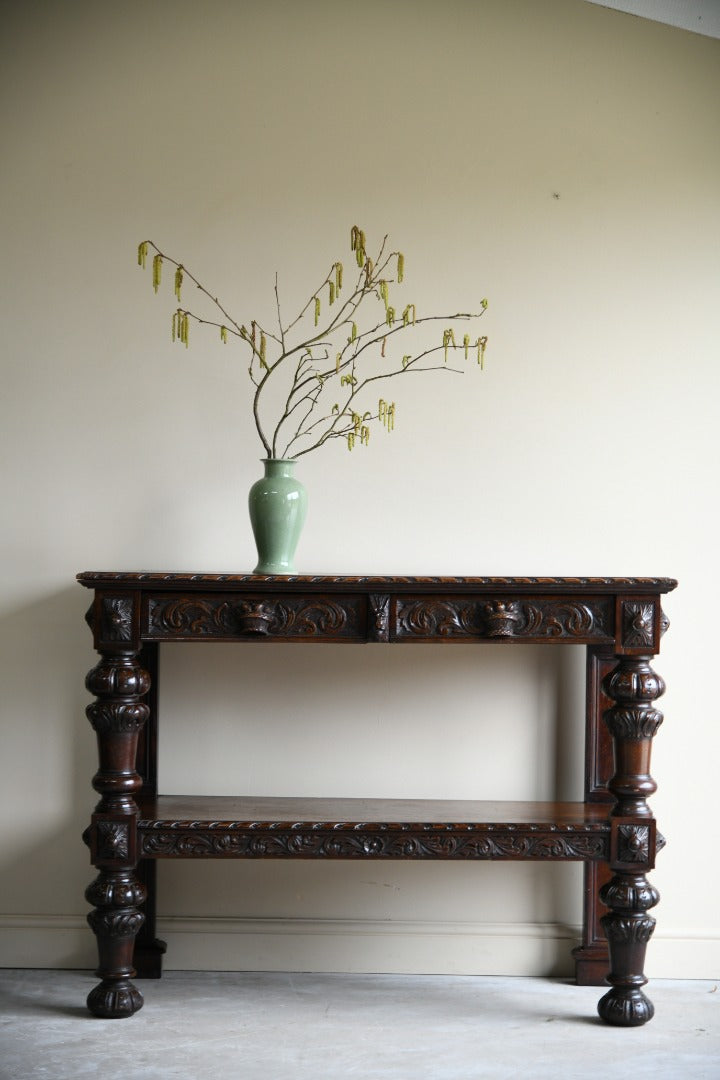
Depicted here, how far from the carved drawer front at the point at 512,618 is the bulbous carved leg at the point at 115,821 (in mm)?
626

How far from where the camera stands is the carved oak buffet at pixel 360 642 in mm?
2424

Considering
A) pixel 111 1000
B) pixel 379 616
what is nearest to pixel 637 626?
pixel 379 616

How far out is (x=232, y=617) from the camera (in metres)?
2.45

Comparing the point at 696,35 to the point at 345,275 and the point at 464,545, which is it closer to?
the point at 345,275

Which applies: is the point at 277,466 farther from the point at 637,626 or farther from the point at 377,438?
the point at 637,626

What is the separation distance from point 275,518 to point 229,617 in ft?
0.94

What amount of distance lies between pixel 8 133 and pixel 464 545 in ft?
5.54

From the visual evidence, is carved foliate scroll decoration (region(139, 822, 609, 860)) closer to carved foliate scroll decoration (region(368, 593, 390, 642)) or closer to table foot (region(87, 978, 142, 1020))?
table foot (region(87, 978, 142, 1020))

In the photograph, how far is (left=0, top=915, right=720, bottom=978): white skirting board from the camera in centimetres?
286

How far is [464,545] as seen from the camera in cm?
295

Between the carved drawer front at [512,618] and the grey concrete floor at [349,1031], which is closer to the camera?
the grey concrete floor at [349,1031]

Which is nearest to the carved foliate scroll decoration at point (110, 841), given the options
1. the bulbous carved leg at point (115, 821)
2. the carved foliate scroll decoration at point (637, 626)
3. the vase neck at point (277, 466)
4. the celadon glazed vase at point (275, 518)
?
the bulbous carved leg at point (115, 821)

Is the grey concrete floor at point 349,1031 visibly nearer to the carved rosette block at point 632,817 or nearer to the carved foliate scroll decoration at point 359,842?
the carved rosette block at point 632,817

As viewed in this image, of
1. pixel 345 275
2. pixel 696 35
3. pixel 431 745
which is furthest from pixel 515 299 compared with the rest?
pixel 431 745
